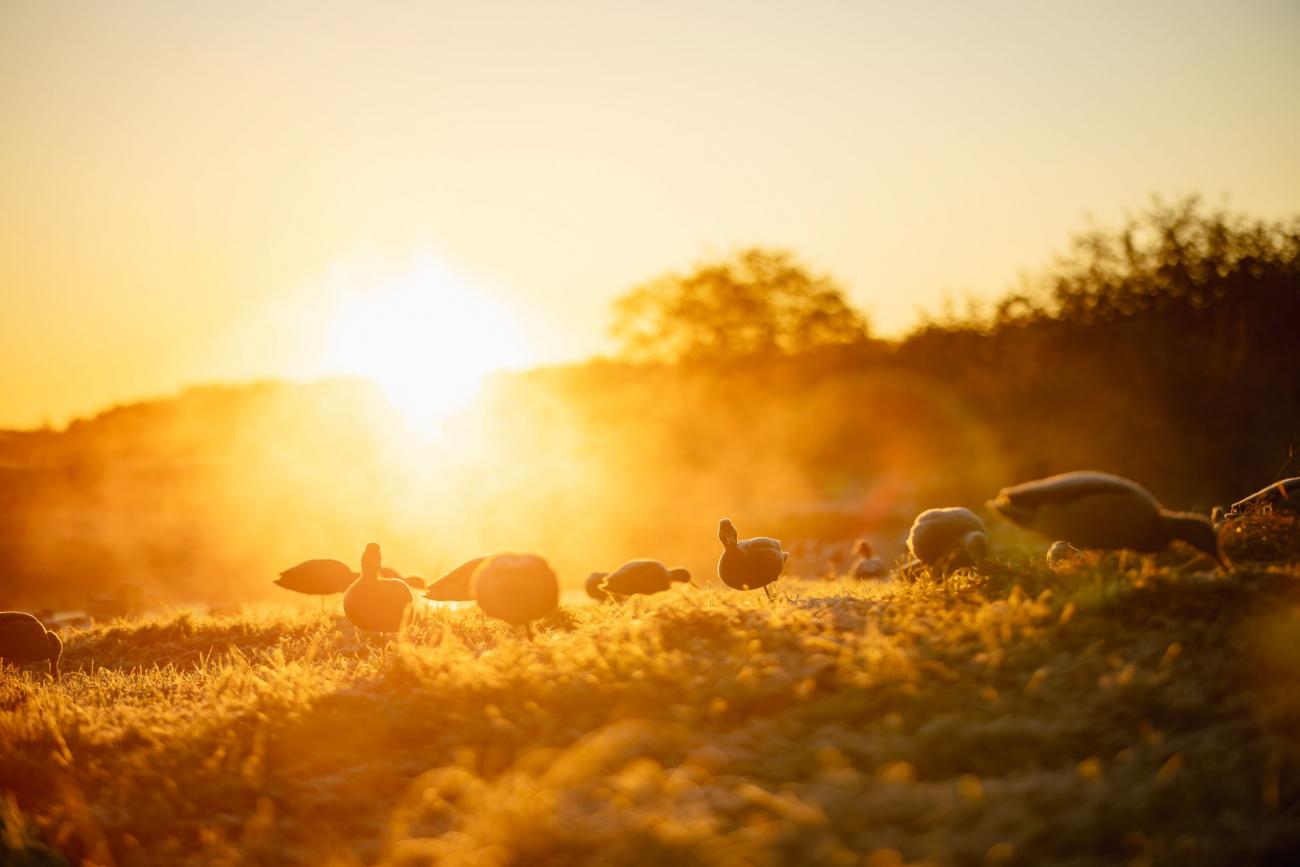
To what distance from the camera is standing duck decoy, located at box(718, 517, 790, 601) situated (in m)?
9.93

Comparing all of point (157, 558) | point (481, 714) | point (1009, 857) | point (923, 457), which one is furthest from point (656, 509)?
point (1009, 857)

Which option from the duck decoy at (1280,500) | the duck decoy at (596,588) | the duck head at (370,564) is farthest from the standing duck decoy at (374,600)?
the duck decoy at (1280,500)

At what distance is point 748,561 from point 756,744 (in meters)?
4.81

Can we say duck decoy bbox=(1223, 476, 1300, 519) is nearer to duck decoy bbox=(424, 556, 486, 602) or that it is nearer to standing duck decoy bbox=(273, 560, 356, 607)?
duck decoy bbox=(424, 556, 486, 602)

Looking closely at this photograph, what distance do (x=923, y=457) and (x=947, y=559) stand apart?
25664 millimetres

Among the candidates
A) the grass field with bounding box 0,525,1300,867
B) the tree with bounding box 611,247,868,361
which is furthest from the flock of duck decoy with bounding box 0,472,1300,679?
the tree with bounding box 611,247,868,361

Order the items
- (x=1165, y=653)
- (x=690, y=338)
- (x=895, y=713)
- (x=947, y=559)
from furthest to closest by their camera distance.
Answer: (x=690, y=338)
(x=947, y=559)
(x=1165, y=653)
(x=895, y=713)

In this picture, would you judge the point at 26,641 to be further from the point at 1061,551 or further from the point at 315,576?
the point at 1061,551

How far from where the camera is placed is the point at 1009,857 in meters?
3.94

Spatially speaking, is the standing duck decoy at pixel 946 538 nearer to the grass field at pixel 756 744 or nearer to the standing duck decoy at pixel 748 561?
the grass field at pixel 756 744

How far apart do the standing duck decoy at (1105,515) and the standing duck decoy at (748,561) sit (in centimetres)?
355

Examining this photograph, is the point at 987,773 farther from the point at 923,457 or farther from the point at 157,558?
the point at 923,457

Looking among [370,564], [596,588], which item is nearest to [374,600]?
[370,564]

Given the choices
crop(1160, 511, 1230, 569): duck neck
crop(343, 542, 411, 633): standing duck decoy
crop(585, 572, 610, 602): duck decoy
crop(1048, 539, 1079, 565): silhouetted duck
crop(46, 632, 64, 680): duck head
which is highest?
crop(1160, 511, 1230, 569): duck neck
